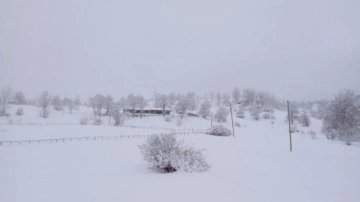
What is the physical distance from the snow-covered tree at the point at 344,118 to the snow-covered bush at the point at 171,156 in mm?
44245

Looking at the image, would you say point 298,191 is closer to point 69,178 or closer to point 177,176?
point 177,176

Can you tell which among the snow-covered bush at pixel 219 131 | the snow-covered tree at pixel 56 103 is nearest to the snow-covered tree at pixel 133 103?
the snow-covered tree at pixel 56 103

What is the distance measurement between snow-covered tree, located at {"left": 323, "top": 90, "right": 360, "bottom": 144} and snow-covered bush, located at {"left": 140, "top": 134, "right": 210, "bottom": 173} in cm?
4425

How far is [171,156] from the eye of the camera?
51.4 ft

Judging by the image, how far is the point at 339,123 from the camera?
165ft

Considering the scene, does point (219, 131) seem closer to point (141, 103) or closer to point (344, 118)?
point (344, 118)

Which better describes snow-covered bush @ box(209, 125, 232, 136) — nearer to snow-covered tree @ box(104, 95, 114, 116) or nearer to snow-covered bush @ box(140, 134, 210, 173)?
snow-covered bush @ box(140, 134, 210, 173)

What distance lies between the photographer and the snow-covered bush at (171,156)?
15.5m

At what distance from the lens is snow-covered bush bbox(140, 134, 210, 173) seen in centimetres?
1552

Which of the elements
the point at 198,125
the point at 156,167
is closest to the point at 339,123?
the point at 198,125

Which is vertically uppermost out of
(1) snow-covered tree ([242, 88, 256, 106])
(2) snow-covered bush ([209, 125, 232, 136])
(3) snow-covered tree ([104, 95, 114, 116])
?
(1) snow-covered tree ([242, 88, 256, 106])

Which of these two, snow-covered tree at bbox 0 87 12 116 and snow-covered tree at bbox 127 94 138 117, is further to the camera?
snow-covered tree at bbox 127 94 138 117

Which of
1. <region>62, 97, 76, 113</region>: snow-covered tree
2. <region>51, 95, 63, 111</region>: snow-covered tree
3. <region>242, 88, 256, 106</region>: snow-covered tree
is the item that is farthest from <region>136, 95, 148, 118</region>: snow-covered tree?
<region>242, 88, 256, 106</region>: snow-covered tree

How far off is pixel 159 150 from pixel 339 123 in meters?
48.3
